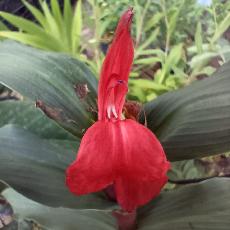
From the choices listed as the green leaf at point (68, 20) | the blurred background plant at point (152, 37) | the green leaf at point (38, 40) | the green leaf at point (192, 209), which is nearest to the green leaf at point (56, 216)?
the green leaf at point (192, 209)

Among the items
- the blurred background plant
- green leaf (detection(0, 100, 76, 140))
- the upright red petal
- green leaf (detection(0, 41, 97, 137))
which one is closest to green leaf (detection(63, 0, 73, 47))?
the blurred background plant

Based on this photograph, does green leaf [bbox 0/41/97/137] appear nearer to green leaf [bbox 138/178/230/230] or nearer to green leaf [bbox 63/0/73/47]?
green leaf [bbox 138/178/230/230]

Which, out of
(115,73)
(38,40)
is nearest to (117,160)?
(115,73)

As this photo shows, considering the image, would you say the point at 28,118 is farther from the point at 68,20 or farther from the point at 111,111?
the point at 68,20

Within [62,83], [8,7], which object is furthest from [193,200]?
[8,7]

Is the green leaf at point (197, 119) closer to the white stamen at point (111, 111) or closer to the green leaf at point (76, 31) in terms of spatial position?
the white stamen at point (111, 111)

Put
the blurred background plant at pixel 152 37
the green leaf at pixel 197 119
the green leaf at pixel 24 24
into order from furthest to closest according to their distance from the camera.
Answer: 1. the green leaf at pixel 24 24
2. the blurred background plant at pixel 152 37
3. the green leaf at pixel 197 119
